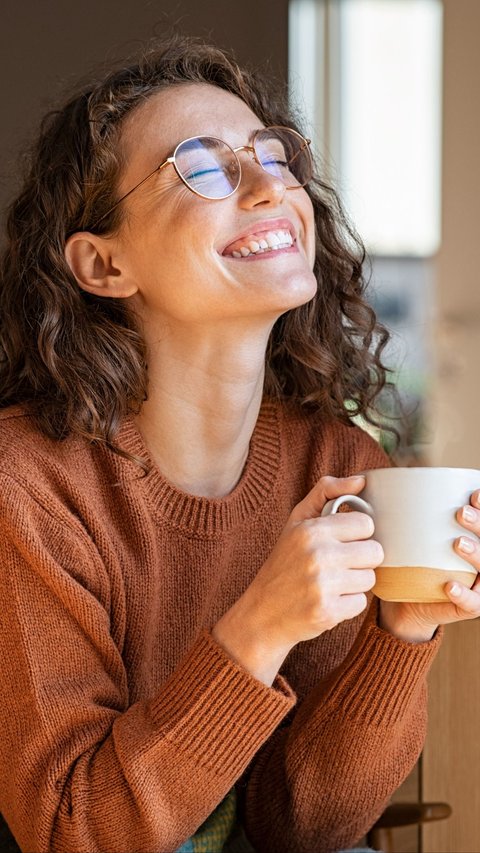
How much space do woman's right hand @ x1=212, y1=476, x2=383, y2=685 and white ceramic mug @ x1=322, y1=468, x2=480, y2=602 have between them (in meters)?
0.02

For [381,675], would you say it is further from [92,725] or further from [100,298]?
[100,298]

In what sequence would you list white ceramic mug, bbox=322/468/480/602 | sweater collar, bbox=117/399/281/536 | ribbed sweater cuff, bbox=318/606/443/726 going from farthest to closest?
sweater collar, bbox=117/399/281/536, ribbed sweater cuff, bbox=318/606/443/726, white ceramic mug, bbox=322/468/480/602

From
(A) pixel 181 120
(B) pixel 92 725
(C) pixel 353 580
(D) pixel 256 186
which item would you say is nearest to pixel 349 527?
(C) pixel 353 580

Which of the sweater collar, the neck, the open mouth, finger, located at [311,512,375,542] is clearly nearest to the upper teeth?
the open mouth

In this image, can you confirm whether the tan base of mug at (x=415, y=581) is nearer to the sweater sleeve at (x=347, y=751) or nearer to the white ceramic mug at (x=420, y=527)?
the white ceramic mug at (x=420, y=527)

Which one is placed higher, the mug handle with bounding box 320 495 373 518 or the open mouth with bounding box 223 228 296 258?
the open mouth with bounding box 223 228 296 258

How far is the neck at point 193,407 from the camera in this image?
1.21 meters

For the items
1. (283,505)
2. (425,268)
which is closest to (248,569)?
(283,505)

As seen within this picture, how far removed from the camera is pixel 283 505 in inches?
50.6

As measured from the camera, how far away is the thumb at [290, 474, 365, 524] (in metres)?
0.94

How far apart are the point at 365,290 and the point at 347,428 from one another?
0.21m

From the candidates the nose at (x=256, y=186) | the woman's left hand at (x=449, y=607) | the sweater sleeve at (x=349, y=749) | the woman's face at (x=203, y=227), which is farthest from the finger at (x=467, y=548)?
the nose at (x=256, y=186)

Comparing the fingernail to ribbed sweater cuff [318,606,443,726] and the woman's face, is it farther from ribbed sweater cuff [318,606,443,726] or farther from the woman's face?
the woman's face

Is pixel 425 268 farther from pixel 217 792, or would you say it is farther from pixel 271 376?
pixel 217 792
